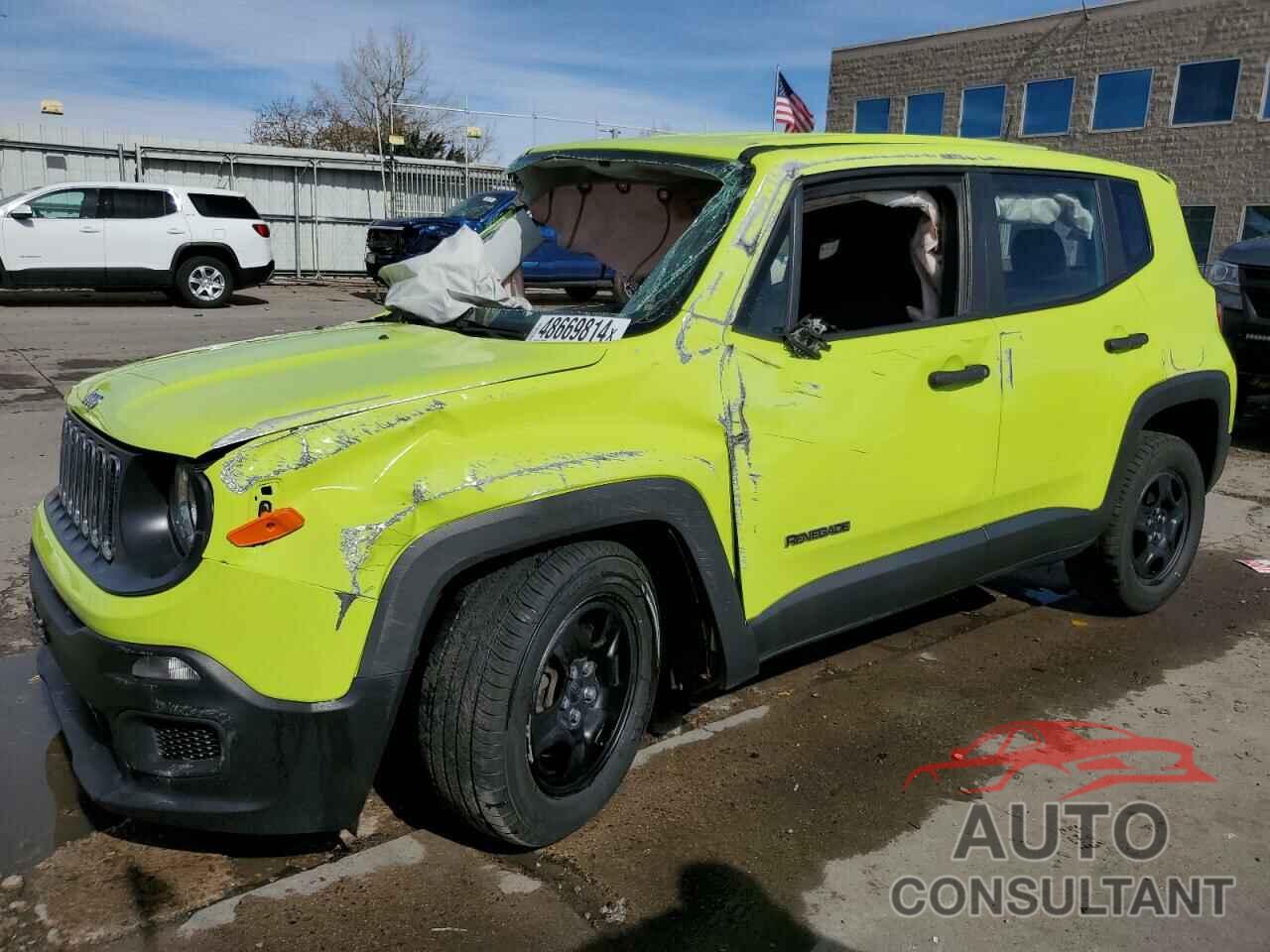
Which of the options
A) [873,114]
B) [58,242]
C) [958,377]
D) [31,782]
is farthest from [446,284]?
[873,114]

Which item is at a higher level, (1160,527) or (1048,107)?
(1048,107)

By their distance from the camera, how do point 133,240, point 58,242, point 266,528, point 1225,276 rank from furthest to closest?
point 133,240 < point 58,242 < point 1225,276 < point 266,528

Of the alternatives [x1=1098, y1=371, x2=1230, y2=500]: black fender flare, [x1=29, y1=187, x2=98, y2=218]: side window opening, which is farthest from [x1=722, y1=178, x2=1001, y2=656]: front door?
[x1=29, y1=187, x2=98, y2=218]: side window opening

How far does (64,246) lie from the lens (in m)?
15.1

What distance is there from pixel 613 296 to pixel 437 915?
Result: 96.7 inches

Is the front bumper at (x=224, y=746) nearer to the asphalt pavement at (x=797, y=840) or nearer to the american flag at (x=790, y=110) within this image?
the asphalt pavement at (x=797, y=840)

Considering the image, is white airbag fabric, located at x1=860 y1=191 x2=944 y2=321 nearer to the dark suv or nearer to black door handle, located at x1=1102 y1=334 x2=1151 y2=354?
black door handle, located at x1=1102 y1=334 x2=1151 y2=354

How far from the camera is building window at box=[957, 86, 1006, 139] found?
29469mm

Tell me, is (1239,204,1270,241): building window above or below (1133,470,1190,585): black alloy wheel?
above

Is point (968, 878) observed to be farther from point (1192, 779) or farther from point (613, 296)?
point (613, 296)

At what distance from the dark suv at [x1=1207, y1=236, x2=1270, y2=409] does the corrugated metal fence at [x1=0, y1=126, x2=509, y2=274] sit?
17.4 meters

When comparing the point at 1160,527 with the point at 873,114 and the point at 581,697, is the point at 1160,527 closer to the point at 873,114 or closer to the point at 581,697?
the point at 581,697

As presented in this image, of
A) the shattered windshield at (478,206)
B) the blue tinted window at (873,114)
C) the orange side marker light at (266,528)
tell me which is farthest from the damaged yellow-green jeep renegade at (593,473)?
the blue tinted window at (873,114)

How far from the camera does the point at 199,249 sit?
627 inches
